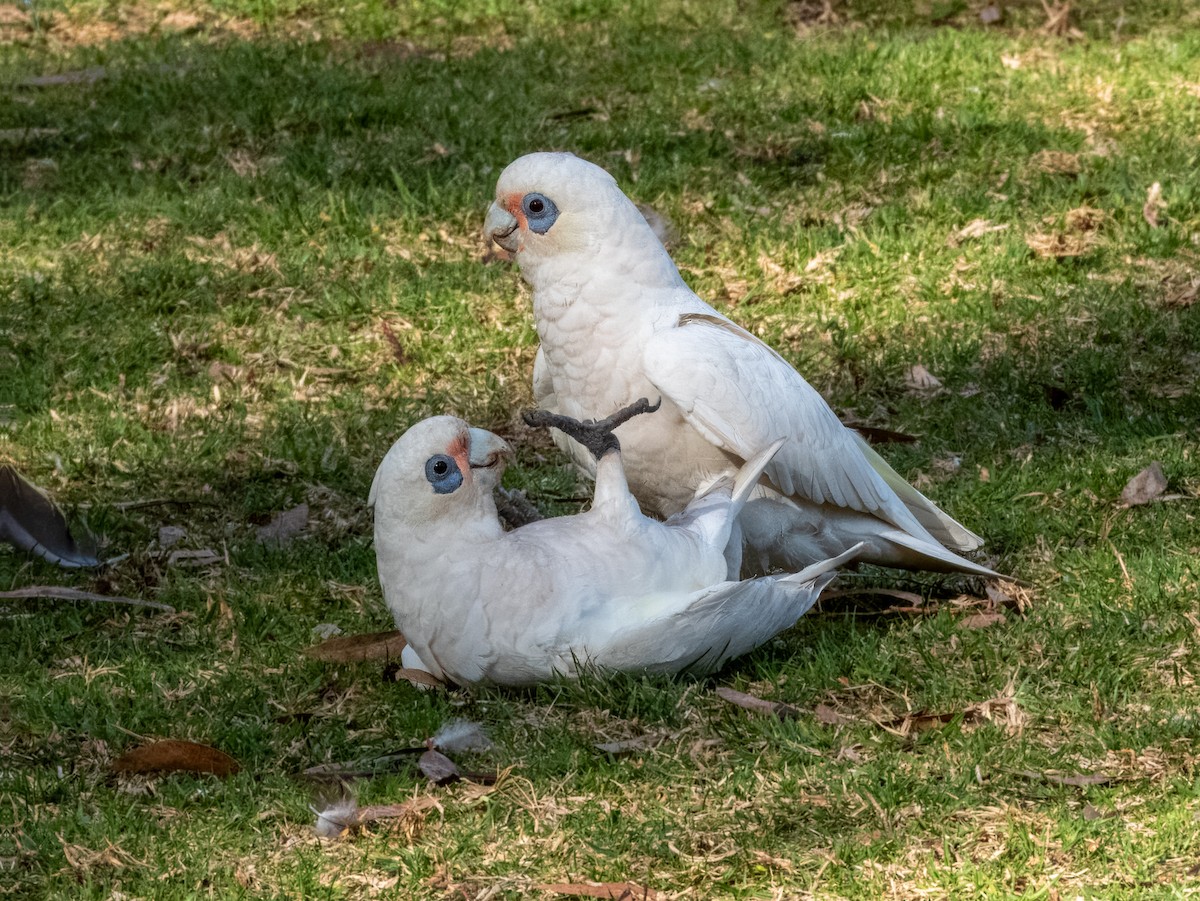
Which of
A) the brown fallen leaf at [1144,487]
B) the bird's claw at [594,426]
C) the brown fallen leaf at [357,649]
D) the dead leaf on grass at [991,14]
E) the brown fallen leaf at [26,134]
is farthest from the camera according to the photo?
the dead leaf on grass at [991,14]

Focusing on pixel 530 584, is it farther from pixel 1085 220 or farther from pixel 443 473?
pixel 1085 220

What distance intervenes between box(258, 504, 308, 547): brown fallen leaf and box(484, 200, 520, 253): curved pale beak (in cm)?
126

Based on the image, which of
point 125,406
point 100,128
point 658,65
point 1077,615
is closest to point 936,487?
point 1077,615

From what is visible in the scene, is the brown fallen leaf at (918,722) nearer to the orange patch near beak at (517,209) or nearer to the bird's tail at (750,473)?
the bird's tail at (750,473)

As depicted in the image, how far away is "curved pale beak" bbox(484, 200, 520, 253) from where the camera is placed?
3711 mm

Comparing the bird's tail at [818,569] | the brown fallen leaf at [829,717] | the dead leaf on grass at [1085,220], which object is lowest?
the brown fallen leaf at [829,717]

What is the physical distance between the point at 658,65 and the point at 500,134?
106cm

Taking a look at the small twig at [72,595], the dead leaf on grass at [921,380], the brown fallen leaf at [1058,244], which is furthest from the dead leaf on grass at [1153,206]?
the small twig at [72,595]

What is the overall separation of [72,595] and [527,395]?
68.2 inches

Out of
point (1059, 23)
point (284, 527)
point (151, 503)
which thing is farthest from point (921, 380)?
point (1059, 23)

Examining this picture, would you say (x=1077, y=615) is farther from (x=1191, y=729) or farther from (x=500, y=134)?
(x=500, y=134)

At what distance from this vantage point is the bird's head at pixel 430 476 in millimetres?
3309

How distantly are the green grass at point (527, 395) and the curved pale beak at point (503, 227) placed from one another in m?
0.99

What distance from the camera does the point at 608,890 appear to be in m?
2.72
